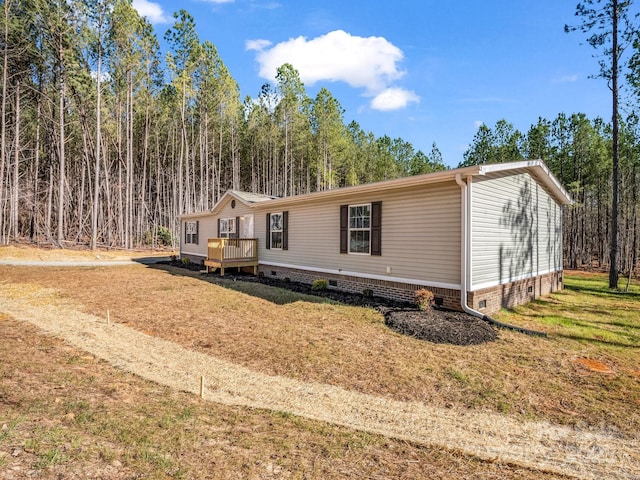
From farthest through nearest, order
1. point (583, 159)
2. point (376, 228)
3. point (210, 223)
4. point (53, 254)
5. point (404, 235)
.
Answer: point (583, 159) < point (53, 254) < point (210, 223) < point (376, 228) < point (404, 235)

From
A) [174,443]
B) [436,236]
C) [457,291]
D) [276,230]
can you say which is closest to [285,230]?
[276,230]

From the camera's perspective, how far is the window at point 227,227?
15.0 meters

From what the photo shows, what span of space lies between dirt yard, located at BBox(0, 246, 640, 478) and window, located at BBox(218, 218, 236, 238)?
6677 millimetres

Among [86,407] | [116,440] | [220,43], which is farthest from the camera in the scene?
[220,43]

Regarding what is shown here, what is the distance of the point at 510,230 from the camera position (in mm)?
8633

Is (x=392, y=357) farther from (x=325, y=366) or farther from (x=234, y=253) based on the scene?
(x=234, y=253)

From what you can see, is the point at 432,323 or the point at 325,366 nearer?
the point at 325,366

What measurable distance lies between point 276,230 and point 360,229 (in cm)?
441

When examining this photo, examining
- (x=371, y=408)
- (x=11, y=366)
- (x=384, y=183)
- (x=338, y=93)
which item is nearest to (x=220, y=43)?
(x=338, y=93)

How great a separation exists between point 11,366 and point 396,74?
42.6ft

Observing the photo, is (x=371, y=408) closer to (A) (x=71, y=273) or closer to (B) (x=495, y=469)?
(B) (x=495, y=469)

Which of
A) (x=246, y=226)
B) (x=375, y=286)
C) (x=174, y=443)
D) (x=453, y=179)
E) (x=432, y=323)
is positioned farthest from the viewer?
(x=246, y=226)

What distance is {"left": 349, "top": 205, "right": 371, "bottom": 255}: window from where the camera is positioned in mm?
9094

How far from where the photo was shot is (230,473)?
224cm
